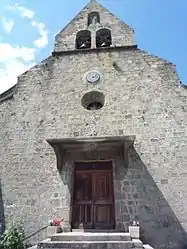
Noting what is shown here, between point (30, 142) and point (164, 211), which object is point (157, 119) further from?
point (30, 142)

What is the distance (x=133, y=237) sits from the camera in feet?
19.5

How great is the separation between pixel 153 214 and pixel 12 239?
3.55 metres

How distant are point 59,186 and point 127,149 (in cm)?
217

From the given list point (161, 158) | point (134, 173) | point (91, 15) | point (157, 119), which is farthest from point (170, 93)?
point (91, 15)

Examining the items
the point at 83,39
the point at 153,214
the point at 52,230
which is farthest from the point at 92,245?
the point at 83,39

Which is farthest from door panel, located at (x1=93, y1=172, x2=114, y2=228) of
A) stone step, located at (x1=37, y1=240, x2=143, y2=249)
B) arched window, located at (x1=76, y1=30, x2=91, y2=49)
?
arched window, located at (x1=76, y1=30, x2=91, y2=49)

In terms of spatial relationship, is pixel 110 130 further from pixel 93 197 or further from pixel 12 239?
pixel 12 239

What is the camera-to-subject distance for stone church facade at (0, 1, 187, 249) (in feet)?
23.3

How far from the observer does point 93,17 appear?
11078 mm

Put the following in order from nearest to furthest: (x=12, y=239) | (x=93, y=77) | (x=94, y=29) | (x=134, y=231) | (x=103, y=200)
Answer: (x=134, y=231)
(x=12, y=239)
(x=103, y=200)
(x=93, y=77)
(x=94, y=29)

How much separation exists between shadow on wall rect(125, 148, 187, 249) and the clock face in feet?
10.2

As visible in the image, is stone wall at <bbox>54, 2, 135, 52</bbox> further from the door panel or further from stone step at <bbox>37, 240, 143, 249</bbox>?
stone step at <bbox>37, 240, 143, 249</bbox>

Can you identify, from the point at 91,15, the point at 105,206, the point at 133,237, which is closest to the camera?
the point at 133,237

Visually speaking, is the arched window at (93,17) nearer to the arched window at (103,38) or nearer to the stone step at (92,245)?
the arched window at (103,38)
